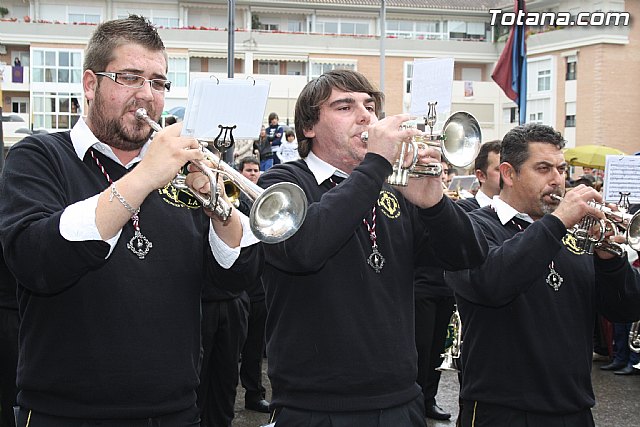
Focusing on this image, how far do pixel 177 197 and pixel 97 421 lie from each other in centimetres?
86

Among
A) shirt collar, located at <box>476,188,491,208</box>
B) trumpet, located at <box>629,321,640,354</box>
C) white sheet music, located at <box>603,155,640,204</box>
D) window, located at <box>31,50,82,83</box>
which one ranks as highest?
window, located at <box>31,50,82,83</box>

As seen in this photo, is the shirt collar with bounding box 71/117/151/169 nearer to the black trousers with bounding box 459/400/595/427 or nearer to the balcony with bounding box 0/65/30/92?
the black trousers with bounding box 459/400/595/427

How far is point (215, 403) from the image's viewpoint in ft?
20.9

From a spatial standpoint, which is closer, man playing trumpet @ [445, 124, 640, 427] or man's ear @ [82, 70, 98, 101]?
man's ear @ [82, 70, 98, 101]

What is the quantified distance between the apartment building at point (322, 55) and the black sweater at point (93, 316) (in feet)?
125

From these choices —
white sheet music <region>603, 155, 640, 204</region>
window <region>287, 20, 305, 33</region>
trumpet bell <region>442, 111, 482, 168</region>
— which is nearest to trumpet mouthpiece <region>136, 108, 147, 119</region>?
trumpet bell <region>442, 111, 482, 168</region>

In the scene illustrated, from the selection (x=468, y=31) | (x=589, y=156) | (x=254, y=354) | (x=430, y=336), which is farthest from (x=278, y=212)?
(x=468, y=31)

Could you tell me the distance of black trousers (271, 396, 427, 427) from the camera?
9.97 feet

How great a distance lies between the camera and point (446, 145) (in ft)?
11.8

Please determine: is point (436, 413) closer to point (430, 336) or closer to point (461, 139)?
point (430, 336)

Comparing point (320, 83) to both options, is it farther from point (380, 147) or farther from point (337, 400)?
point (337, 400)

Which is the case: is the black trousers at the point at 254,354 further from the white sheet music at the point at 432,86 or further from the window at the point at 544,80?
the window at the point at 544,80

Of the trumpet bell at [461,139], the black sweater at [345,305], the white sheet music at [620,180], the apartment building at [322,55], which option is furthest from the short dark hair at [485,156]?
the apartment building at [322,55]

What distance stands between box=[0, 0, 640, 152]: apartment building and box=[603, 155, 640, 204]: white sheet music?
1446 inches
